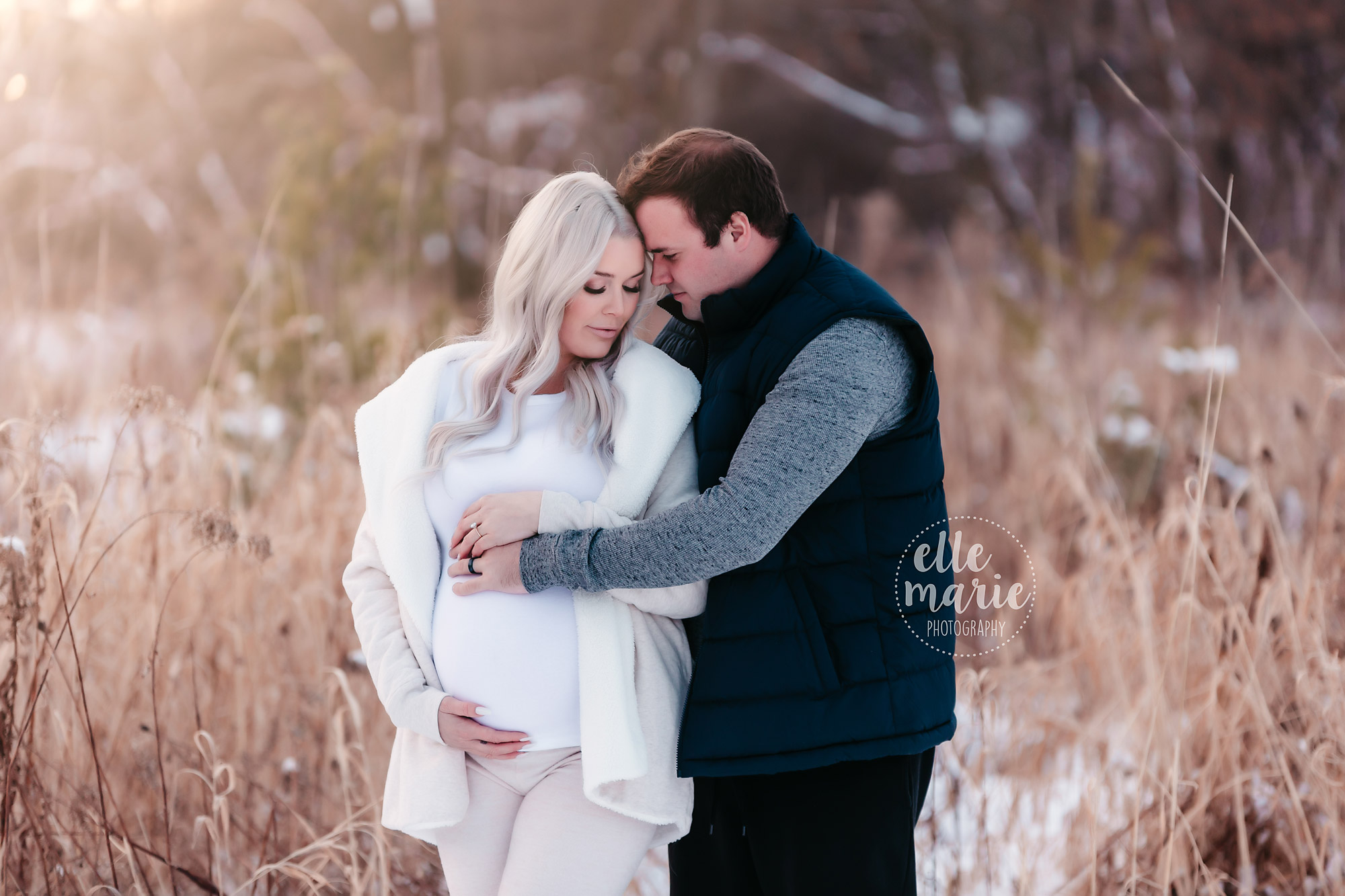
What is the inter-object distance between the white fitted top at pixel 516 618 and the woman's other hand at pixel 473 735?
0.07 ft

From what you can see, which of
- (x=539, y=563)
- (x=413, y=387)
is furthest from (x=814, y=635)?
(x=413, y=387)

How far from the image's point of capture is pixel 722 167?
1.41m

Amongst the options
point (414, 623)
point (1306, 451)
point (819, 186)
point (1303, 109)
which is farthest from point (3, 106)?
point (1303, 109)

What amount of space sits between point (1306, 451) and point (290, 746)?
318 centimetres

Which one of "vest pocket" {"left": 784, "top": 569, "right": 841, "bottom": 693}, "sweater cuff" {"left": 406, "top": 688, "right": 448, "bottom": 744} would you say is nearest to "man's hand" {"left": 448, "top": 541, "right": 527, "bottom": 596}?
"sweater cuff" {"left": 406, "top": 688, "right": 448, "bottom": 744}

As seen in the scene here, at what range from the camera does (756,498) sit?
1.23 m

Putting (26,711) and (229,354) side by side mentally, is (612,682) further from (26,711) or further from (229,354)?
(229,354)

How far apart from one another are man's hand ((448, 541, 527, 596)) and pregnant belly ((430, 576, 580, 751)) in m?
0.03

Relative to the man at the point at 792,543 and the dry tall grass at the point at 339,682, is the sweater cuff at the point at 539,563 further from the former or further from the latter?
the dry tall grass at the point at 339,682

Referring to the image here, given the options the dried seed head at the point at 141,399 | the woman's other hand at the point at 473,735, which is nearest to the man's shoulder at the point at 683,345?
the woman's other hand at the point at 473,735

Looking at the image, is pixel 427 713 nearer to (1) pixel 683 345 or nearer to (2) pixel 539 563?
(2) pixel 539 563

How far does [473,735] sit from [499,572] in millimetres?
228

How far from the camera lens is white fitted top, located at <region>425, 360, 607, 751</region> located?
1.33m

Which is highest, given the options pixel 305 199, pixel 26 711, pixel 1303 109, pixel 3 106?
pixel 1303 109
